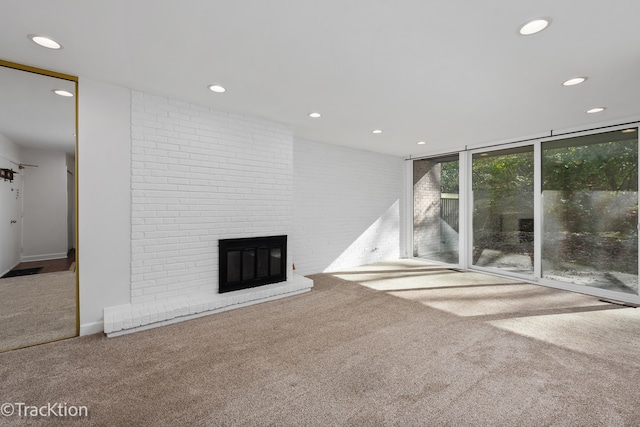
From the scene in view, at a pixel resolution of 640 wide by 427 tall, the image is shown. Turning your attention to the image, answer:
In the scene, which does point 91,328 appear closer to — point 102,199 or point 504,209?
point 102,199

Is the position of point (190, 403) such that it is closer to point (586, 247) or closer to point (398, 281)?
point (398, 281)

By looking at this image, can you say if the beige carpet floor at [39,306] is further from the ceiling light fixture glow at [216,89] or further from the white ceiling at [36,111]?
the ceiling light fixture glow at [216,89]

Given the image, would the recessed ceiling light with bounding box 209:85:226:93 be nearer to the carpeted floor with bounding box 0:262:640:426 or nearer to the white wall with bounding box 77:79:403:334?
the white wall with bounding box 77:79:403:334

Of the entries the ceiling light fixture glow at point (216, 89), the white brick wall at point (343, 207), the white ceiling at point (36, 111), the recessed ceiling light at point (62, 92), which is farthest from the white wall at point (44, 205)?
the white brick wall at point (343, 207)

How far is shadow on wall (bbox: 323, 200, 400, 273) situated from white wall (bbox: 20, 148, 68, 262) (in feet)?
12.4

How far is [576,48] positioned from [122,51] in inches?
133

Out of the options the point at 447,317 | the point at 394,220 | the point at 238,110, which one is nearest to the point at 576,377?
the point at 447,317

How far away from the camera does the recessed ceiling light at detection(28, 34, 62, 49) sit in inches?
80.8

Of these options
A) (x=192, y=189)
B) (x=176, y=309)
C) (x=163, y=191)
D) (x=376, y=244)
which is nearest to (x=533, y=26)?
(x=192, y=189)

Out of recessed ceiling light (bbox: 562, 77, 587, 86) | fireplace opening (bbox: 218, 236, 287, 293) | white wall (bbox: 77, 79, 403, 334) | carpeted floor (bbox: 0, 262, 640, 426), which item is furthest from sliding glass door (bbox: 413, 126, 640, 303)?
fireplace opening (bbox: 218, 236, 287, 293)

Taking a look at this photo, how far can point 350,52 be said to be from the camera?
7.36 ft

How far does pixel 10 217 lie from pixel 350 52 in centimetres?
345

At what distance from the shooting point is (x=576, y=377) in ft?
6.97

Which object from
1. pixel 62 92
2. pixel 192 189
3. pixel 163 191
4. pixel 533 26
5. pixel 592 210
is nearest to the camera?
pixel 533 26
